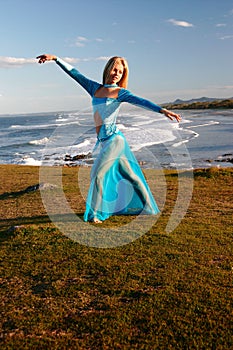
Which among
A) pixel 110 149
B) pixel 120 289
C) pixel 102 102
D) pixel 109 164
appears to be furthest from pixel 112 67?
pixel 120 289

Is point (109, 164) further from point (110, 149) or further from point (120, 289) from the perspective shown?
point (120, 289)

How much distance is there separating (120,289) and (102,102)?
3.34 meters

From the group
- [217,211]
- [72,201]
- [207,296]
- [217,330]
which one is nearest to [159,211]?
[217,211]

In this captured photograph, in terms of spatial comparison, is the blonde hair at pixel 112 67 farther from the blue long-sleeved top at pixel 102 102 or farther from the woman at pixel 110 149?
the blue long-sleeved top at pixel 102 102

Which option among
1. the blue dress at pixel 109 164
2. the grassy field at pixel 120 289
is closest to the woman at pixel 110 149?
the blue dress at pixel 109 164

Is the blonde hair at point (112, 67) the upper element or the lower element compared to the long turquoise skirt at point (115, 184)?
upper

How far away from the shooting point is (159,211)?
7969 millimetres

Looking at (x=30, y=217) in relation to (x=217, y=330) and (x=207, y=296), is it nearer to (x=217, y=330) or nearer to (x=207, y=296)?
(x=207, y=296)

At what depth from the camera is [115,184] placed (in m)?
7.02

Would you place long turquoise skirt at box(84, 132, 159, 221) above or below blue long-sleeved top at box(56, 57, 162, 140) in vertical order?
below

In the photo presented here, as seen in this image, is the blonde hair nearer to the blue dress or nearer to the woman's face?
the woman's face

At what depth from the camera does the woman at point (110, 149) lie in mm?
6574

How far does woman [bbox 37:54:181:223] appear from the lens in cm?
657

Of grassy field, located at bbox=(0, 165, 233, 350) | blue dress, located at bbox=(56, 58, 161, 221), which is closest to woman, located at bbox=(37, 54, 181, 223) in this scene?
blue dress, located at bbox=(56, 58, 161, 221)
